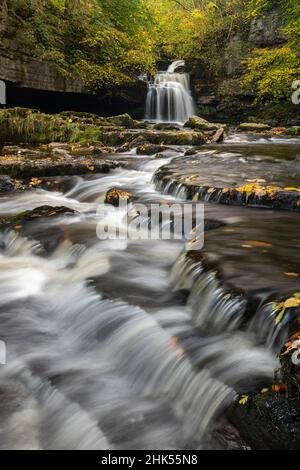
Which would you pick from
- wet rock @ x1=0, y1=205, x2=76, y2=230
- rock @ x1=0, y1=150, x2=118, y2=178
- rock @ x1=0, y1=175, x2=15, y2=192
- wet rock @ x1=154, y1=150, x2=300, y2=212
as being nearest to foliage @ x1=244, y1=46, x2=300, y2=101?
wet rock @ x1=154, y1=150, x2=300, y2=212

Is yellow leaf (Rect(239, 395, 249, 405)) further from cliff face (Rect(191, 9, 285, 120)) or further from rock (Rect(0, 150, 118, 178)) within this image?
cliff face (Rect(191, 9, 285, 120))

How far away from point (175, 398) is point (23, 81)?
15609 millimetres

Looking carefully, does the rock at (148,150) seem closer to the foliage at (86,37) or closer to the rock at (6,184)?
the rock at (6,184)

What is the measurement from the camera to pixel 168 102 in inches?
843

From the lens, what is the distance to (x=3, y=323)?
3807mm

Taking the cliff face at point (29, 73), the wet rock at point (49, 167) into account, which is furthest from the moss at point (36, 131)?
the wet rock at point (49, 167)

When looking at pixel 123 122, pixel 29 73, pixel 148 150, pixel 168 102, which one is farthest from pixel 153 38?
pixel 148 150

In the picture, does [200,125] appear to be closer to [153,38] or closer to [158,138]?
[158,138]

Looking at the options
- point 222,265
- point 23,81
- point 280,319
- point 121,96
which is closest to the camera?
point 280,319

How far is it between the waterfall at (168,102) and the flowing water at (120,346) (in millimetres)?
16934

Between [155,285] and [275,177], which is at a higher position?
[275,177]

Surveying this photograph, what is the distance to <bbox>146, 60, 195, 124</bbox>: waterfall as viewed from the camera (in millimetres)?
21047
